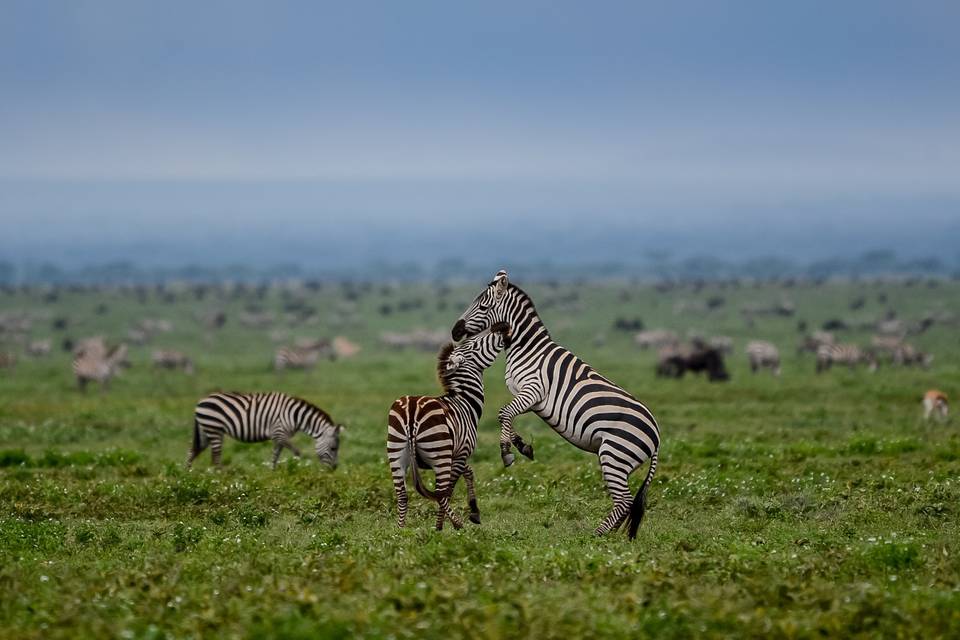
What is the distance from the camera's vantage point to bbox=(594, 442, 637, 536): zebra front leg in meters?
14.8

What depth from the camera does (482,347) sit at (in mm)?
16125

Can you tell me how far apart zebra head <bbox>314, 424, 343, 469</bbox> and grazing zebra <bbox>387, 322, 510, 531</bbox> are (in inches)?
267

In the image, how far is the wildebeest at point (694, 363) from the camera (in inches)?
1705

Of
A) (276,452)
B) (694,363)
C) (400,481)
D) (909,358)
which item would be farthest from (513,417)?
(909,358)

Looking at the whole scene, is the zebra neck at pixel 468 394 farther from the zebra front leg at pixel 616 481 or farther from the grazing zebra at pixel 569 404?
the zebra front leg at pixel 616 481

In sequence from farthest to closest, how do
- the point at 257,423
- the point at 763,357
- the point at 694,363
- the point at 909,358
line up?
the point at 909,358 < the point at 763,357 < the point at 694,363 < the point at 257,423

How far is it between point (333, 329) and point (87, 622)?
6865 centimetres

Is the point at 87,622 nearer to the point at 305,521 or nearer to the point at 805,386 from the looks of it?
the point at 305,521

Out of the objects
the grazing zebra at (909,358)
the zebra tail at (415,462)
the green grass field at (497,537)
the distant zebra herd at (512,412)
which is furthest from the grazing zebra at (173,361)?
the zebra tail at (415,462)

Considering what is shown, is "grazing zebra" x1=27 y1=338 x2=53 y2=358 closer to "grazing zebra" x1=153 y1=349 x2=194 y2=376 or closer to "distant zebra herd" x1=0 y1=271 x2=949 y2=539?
"grazing zebra" x1=153 y1=349 x2=194 y2=376

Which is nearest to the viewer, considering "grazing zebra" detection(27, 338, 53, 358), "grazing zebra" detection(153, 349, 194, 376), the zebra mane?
the zebra mane

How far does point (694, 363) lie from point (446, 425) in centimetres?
3006

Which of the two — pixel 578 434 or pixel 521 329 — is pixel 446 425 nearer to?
pixel 578 434

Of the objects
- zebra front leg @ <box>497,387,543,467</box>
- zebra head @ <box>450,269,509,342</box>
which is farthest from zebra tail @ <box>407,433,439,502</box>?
zebra head @ <box>450,269,509,342</box>
